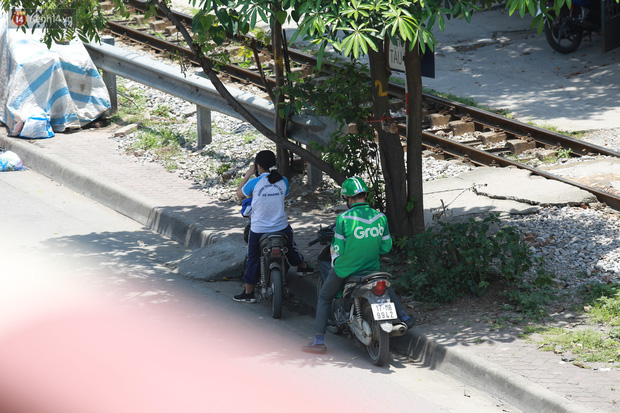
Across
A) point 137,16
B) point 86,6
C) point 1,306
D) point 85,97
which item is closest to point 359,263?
point 1,306

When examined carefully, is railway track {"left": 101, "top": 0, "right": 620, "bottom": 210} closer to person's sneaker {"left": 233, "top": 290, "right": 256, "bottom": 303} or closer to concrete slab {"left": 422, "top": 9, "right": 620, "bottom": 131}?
concrete slab {"left": 422, "top": 9, "right": 620, "bottom": 131}

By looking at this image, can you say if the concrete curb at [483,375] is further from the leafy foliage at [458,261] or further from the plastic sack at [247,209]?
the plastic sack at [247,209]

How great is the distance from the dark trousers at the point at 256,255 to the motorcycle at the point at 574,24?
10456 millimetres

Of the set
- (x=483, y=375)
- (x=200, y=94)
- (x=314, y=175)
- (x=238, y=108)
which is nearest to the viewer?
(x=483, y=375)

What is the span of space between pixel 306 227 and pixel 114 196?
9.68 feet

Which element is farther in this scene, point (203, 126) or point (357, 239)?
point (203, 126)

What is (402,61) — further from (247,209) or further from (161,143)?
(161,143)

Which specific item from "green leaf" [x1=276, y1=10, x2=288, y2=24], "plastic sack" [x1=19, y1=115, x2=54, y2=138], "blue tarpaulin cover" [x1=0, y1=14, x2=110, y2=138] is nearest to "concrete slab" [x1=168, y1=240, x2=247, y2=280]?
"green leaf" [x1=276, y1=10, x2=288, y2=24]

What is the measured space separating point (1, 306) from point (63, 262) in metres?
1.25

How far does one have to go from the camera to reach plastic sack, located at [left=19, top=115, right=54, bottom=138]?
12369 mm

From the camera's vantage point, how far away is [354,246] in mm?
6242

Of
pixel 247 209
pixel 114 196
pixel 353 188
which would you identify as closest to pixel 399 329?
pixel 353 188

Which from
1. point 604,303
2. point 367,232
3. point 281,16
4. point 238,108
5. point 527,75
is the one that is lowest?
point 604,303

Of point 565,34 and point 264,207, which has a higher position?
point 565,34
